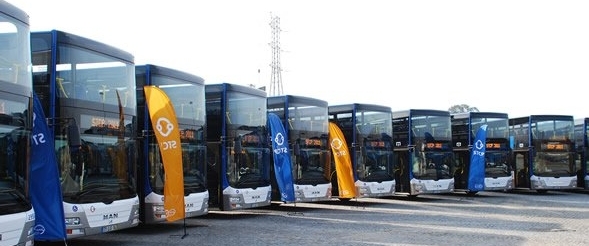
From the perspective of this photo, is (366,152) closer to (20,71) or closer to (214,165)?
(214,165)

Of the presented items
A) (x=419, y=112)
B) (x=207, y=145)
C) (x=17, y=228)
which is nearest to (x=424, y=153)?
(x=419, y=112)

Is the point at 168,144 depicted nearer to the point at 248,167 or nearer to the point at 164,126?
the point at 164,126

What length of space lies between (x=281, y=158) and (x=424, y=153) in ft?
25.5

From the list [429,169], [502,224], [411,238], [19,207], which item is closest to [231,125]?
[411,238]

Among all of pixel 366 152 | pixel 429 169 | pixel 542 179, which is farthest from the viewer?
pixel 542 179

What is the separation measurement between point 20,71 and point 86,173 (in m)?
2.63

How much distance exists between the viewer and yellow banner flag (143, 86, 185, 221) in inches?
487

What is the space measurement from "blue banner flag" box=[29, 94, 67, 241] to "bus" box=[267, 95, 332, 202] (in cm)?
977

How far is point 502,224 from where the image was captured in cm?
1544

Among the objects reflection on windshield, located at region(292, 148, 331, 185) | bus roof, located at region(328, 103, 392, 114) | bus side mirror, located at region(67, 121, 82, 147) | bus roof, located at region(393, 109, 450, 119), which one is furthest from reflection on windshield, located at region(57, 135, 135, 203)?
bus roof, located at region(393, 109, 450, 119)

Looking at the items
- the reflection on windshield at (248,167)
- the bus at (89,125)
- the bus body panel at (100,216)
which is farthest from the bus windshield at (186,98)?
the bus body panel at (100,216)

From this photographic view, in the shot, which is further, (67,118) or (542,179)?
(542,179)

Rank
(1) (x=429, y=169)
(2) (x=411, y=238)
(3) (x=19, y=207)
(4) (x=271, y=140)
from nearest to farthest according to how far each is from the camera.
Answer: (3) (x=19, y=207), (2) (x=411, y=238), (4) (x=271, y=140), (1) (x=429, y=169)

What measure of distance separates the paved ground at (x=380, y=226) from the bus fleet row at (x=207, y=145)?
636mm
